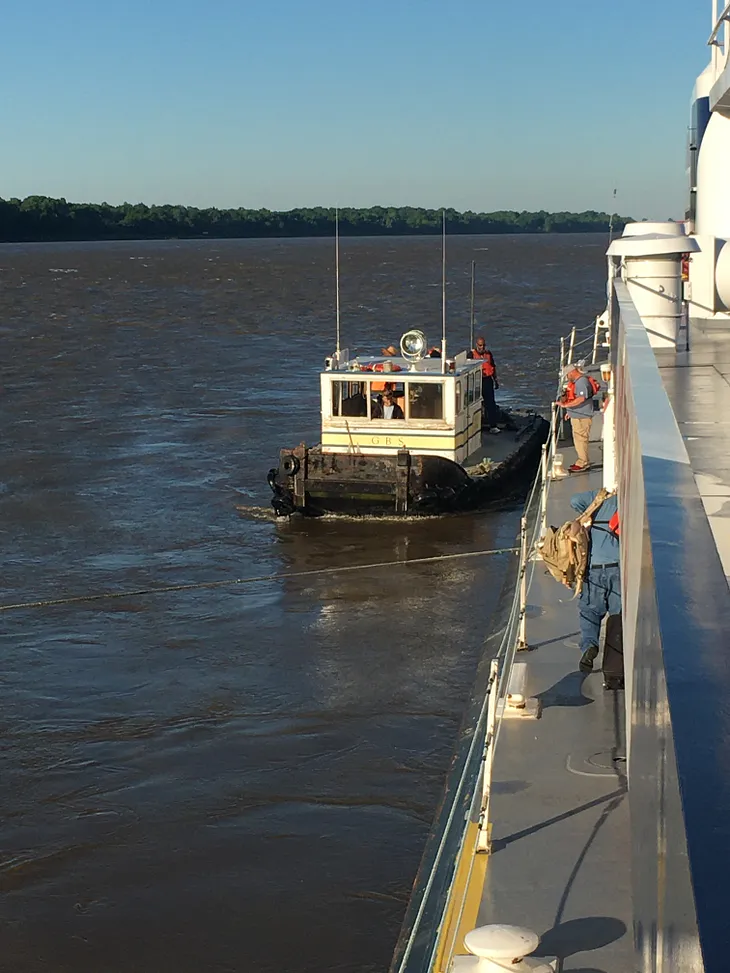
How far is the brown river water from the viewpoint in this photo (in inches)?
365

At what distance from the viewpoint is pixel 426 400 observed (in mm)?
21484

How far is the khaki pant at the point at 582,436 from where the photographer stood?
17.5 meters

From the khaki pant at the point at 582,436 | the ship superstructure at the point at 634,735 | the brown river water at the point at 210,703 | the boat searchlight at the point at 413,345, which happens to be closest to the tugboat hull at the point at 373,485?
the brown river water at the point at 210,703

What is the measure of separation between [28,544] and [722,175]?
1199 cm

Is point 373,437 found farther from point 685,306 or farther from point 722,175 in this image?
point 722,175

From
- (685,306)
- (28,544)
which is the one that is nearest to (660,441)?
(685,306)

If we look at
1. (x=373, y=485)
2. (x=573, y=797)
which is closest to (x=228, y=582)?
(x=373, y=485)

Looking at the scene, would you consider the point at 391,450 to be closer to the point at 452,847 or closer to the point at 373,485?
the point at 373,485

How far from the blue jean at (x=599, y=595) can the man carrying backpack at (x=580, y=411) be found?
904 centimetres

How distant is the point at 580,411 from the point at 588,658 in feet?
32.0

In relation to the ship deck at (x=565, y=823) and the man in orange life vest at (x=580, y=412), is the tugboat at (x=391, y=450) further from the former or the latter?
the ship deck at (x=565, y=823)

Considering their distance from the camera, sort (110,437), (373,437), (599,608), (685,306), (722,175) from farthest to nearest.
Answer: (110,437)
(373,437)
(685,306)
(722,175)
(599,608)

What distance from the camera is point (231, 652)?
14992 millimetres

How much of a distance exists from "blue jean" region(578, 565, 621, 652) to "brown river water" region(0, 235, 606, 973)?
2.63 meters
